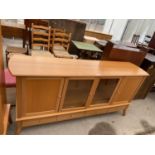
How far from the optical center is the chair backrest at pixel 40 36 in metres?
2.59

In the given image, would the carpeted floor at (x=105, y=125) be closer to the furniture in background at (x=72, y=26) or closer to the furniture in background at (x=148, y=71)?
the furniture in background at (x=148, y=71)

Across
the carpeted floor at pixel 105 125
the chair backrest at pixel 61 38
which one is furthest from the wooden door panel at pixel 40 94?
the chair backrest at pixel 61 38

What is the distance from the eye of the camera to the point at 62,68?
1.54m

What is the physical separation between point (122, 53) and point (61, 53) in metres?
1.13

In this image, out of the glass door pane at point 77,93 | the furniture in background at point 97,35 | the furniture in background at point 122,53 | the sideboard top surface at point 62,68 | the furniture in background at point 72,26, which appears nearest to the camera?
the sideboard top surface at point 62,68

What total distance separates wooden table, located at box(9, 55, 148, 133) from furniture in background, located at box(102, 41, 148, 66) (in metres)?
0.17

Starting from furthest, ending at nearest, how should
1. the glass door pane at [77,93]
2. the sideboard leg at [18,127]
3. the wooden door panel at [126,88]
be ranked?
the wooden door panel at [126,88], the glass door pane at [77,93], the sideboard leg at [18,127]

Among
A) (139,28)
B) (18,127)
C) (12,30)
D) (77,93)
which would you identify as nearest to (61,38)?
(12,30)

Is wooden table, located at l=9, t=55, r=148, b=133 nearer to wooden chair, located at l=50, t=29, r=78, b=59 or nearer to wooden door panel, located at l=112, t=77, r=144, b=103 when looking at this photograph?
wooden door panel, located at l=112, t=77, r=144, b=103

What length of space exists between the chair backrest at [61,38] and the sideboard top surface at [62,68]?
1.24 meters

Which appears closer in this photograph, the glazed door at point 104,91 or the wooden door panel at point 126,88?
the glazed door at point 104,91

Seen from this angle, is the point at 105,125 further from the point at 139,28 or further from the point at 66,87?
the point at 139,28
